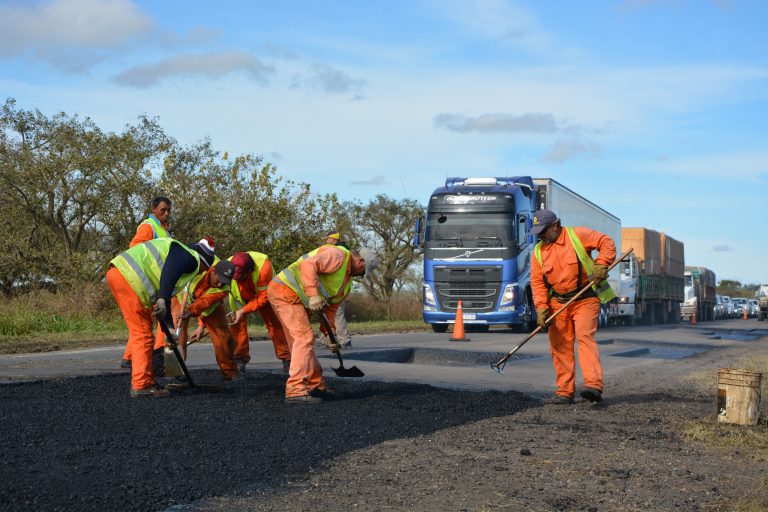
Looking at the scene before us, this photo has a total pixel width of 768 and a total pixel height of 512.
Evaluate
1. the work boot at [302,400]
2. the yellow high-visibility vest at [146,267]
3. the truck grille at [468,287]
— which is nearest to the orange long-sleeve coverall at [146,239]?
the yellow high-visibility vest at [146,267]

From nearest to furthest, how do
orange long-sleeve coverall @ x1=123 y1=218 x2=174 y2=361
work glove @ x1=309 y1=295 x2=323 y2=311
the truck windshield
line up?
1. work glove @ x1=309 y1=295 x2=323 y2=311
2. orange long-sleeve coverall @ x1=123 y1=218 x2=174 y2=361
3. the truck windshield

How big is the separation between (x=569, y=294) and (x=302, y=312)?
265 centimetres

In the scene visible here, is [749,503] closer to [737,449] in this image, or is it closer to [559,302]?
[737,449]

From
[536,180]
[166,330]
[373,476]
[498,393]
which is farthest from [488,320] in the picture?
[373,476]

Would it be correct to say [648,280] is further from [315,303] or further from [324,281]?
[315,303]

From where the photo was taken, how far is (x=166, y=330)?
8477 millimetres

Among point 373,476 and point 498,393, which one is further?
point 498,393

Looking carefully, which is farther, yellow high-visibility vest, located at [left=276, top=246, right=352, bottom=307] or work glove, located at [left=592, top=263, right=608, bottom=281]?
work glove, located at [left=592, top=263, right=608, bottom=281]

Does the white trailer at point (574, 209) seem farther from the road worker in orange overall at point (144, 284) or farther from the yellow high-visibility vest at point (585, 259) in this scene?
the road worker in orange overall at point (144, 284)

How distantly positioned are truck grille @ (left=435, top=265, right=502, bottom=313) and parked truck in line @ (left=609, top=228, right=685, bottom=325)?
1134 centimetres

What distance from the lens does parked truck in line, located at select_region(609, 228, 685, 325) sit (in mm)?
37625

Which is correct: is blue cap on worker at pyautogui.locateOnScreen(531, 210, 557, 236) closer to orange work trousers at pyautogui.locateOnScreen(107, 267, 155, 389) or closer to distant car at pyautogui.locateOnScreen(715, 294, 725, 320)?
orange work trousers at pyautogui.locateOnScreen(107, 267, 155, 389)

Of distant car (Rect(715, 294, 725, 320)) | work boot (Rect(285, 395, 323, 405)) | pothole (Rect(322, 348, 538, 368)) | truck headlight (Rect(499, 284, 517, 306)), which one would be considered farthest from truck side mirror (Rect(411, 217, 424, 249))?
distant car (Rect(715, 294, 725, 320))

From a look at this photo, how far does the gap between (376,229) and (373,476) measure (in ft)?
150
